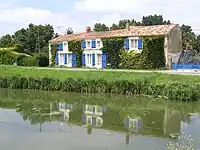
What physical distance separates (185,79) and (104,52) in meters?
15.6

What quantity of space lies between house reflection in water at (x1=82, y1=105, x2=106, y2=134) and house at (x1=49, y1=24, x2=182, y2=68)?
1724 cm

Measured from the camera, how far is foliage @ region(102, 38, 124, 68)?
42.0 m

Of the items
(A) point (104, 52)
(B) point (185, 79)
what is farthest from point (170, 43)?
(B) point (185, 79)

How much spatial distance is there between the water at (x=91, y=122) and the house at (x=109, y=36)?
44.2 ft

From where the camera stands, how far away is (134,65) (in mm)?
40500

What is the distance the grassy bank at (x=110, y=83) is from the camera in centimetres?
2612

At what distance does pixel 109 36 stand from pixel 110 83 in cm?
1416

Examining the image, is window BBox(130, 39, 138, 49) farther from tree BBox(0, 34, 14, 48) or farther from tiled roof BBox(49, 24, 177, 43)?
tree BBox(0, 34, 14, 48)

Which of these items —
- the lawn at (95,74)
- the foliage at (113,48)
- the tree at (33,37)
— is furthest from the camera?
the tree at (33,37)

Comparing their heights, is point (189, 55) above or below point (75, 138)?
above

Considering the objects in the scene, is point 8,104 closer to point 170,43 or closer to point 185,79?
point 185,79

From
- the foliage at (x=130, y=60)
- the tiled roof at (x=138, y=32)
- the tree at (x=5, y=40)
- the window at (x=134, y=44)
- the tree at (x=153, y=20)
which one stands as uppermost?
the tree at (x=153, y=20)

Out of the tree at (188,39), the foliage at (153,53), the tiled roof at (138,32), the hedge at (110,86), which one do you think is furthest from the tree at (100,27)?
the hedge at (110,86)

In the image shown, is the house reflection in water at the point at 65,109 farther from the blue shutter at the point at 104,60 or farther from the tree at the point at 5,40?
the tree at the point at 5,40
